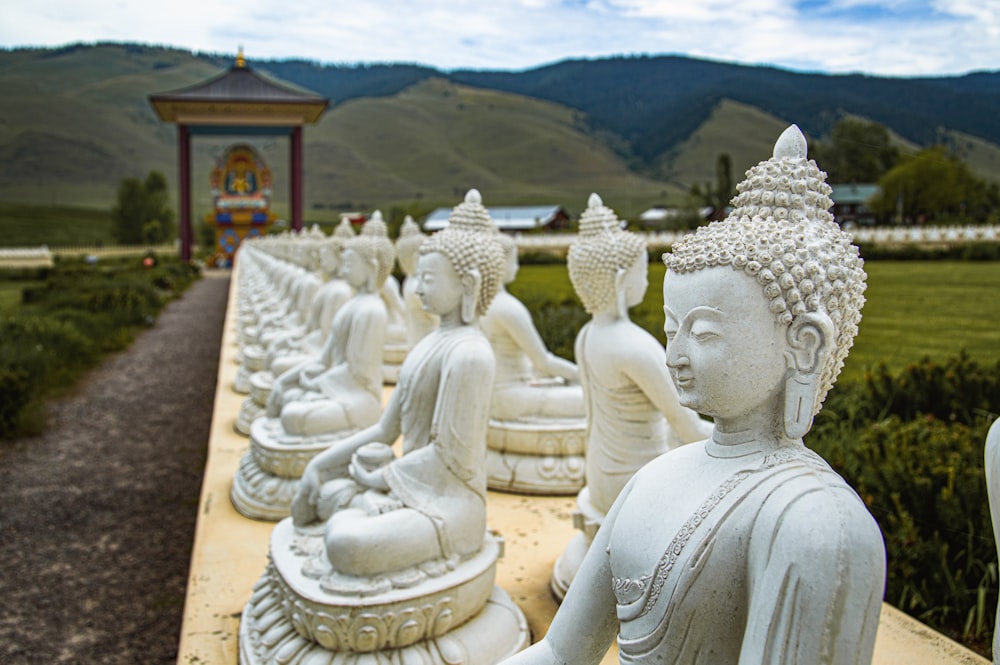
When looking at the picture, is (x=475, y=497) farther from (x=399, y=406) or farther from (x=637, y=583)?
(x=637, y=583)

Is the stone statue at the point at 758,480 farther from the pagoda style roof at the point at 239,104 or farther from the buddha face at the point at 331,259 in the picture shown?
the pagoda style roof at the point at 239,104

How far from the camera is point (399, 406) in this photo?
3.49 m

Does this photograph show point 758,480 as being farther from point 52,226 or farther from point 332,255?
point 52,226

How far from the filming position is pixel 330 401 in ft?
16.6

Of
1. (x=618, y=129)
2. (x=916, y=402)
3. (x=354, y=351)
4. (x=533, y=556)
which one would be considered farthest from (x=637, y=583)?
(x=618, y=129)

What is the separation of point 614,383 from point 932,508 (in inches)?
80.7

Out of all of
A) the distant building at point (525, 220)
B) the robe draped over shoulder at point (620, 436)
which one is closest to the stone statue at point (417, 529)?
the robe draped over shoulder at point (620, 436)

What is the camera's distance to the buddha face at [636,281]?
12.5 ft

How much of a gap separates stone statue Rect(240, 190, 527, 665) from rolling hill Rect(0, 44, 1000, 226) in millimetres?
38476

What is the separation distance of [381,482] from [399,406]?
316mm

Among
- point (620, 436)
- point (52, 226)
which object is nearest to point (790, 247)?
point (620, 436)

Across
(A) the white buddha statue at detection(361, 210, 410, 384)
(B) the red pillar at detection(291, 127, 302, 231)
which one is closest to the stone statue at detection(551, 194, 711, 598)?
(A) the white buddha statue at detection(361, 210, 410, 384)

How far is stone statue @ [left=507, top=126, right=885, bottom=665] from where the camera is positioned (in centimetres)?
143

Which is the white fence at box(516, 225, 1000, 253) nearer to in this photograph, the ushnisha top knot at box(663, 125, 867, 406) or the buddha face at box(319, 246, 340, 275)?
the buddha face at box(319, 246, 340, 275)
